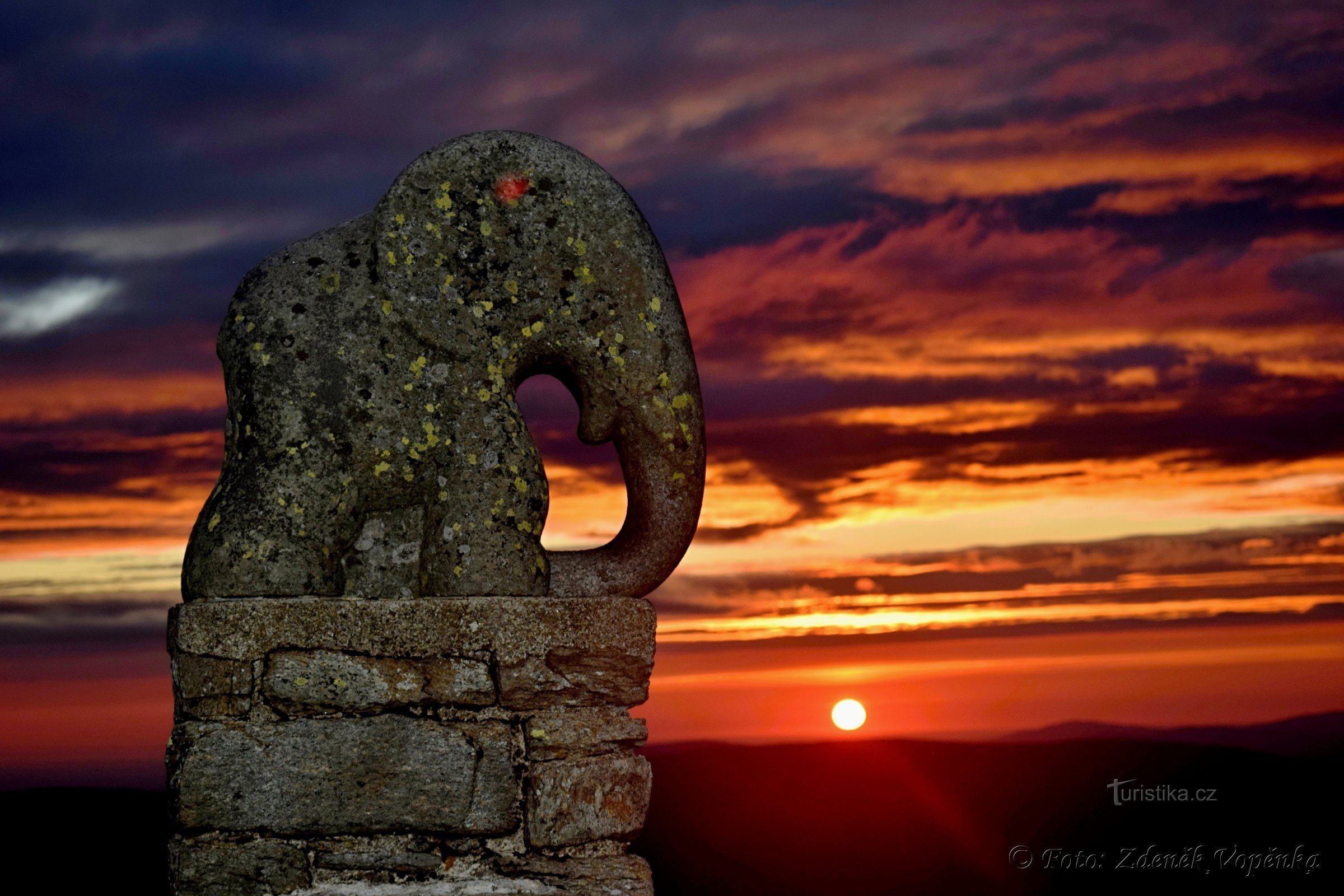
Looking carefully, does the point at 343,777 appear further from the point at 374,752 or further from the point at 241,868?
the point at 241,868

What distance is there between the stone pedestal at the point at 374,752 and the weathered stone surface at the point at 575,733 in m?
0.01

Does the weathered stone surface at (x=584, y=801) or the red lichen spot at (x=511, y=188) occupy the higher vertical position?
the red lichen spot at (x=511, y=188)

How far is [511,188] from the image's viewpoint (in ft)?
16.6

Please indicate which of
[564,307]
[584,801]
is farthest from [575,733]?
[564,307]

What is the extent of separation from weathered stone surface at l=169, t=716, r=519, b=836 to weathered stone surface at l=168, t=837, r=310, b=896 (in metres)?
0.06

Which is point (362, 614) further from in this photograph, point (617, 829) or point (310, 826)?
point (617, 829)

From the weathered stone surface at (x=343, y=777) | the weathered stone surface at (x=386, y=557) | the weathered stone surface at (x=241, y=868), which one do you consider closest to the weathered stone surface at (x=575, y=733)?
the weathered stone surface at (x=343, y=777)

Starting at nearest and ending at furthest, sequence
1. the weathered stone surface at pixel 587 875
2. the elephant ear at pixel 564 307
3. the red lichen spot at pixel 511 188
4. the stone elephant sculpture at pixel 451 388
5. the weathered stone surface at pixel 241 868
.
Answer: the weathered stone surface at pixel 241 868 → the weathered stone surface at pixel 587 875 → the stone elephant sculpture at pixel 451 388 → the elephant ear at pixel 564 307 → the red lichen spot at pixel 511 188

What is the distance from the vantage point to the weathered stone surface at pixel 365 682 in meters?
4.52

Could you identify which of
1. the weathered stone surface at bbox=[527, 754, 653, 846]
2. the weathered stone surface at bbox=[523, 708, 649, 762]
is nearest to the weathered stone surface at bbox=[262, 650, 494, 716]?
the weathered stone surface at bbox=[523, 708, 649, 762]

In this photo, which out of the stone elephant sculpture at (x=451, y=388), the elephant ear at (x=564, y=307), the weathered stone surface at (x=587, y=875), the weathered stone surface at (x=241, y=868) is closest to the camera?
the weathered stone surface at (x=241, y=868)

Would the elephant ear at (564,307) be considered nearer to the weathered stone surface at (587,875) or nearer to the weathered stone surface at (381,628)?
the weathered stone surface at (381,628)

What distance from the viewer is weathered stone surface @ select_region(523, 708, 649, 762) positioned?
464 cm

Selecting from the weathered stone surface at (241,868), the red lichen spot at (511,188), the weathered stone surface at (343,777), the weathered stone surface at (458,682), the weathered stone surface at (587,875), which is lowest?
the weathered stone surface at (587,875)
